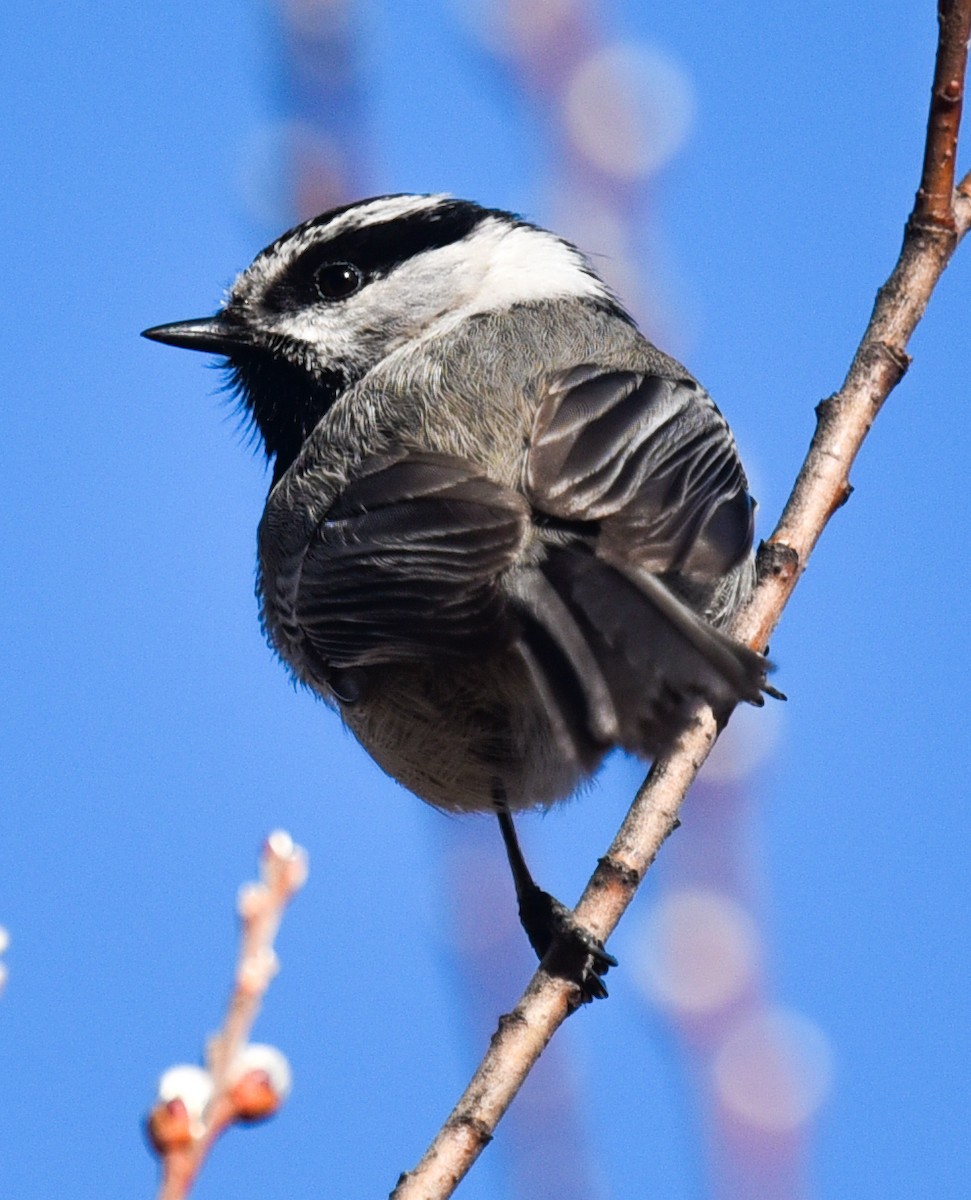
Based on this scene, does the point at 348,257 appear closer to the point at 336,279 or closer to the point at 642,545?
the point at 336,279

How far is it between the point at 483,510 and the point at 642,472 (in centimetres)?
41

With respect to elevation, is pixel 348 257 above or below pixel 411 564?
above

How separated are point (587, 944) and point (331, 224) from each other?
247 cm

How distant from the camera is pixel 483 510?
3041mm

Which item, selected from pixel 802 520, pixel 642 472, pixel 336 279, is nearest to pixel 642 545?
pixel 642 472

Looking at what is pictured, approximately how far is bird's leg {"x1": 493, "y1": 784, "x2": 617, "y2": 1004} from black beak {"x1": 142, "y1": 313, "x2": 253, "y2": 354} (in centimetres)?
163

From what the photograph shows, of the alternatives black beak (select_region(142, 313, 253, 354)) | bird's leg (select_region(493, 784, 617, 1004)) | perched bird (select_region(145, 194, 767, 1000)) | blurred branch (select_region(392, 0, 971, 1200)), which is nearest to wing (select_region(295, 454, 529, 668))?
perched bird (select_region(145, 194, 767, 1000))

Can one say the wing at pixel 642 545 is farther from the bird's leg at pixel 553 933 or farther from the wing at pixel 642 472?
the bird's leg at pixel 553 933

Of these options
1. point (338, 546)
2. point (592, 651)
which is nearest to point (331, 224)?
point (338, 546)

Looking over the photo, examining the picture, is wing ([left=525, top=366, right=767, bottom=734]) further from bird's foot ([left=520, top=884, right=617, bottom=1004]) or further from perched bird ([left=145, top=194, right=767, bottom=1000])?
bird's foot ([left=520, top=884, right=617, bottom=1004])

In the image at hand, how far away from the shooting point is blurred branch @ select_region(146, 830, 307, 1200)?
0.99 metres

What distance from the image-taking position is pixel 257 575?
440 centimetres

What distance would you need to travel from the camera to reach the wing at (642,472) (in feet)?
10.0

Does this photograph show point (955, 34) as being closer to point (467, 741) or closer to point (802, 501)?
point (802, 501)
